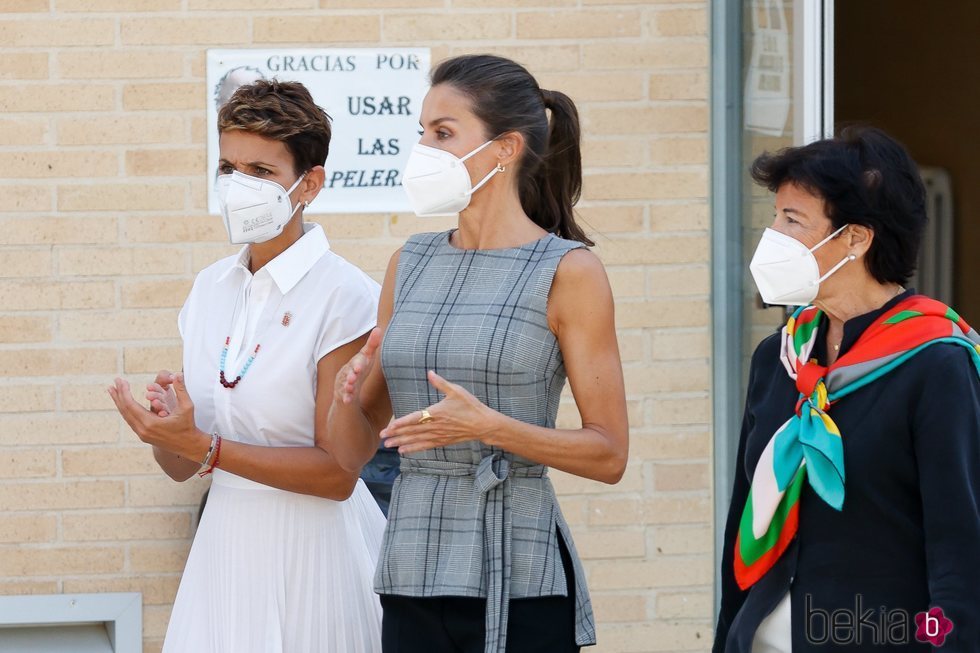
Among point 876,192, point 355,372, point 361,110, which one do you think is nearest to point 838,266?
point 876,192

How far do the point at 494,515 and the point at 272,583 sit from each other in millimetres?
569

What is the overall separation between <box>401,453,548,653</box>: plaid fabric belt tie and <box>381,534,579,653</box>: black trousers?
35mm

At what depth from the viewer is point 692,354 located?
4.38 metres

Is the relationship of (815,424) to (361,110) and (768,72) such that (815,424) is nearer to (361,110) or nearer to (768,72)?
(768,72)

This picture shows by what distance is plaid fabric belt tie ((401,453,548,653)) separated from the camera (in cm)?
243

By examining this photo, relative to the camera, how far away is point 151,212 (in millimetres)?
4242

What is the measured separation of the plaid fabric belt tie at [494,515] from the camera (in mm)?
2426

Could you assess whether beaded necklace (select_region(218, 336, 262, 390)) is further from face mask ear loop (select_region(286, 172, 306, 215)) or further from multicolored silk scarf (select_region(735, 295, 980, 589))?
multicolored silk scarf (select_region(735, 295, 980, 589))

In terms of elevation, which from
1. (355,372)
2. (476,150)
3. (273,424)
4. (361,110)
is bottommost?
(273,424)

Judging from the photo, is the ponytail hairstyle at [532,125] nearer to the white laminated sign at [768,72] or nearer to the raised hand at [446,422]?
the raised hand at [446,422]

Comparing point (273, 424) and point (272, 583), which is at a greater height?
point (273, 424)

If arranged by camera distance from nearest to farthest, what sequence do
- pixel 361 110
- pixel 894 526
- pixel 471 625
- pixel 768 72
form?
pixel 894 526 < pixel 471 625 < pixel 768 72 < pixel 361 110

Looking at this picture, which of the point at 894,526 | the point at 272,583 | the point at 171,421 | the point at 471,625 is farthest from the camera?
the point at 272,583

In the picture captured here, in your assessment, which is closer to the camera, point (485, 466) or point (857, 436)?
point (857, 436)
